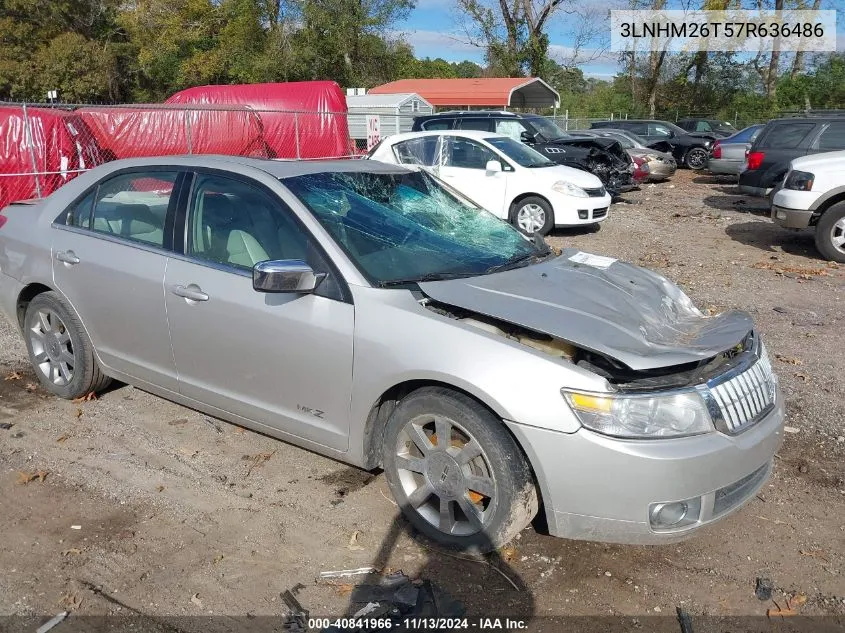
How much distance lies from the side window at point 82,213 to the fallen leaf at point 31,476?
60.3 inches

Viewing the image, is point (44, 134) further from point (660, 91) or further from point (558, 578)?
point (660, 91)

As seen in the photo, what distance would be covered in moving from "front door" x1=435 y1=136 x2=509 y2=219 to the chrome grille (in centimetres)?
850

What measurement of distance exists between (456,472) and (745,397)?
1.28m

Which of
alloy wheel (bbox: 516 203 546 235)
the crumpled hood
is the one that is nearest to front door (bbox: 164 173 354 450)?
the crumpled hood

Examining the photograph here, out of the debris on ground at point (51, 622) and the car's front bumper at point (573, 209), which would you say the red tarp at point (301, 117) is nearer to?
the car's front bumper at point (573, 209)

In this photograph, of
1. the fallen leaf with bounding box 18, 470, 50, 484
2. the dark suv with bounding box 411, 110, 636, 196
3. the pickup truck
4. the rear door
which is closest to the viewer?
the fallen leaf with bounding box 18, 470, 50, 484

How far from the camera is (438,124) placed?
15.2 metres

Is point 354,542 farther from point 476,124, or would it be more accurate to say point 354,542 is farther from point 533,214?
point 476,124

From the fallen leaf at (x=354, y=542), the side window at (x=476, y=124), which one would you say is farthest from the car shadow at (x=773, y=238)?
→ the fallen leaf at (x=354, y=542)

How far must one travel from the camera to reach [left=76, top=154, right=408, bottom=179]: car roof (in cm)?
407

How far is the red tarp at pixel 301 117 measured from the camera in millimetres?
18203

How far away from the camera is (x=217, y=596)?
3018 millimetres

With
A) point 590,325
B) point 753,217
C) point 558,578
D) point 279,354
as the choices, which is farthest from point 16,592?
point 753,217

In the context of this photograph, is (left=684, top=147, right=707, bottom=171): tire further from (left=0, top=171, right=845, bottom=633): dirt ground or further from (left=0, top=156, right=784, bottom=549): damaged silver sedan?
(left=0, top=156, right=784, bottom=549): damaged silver sedan
